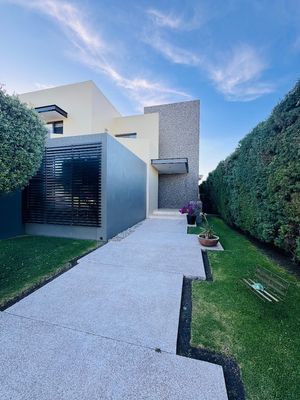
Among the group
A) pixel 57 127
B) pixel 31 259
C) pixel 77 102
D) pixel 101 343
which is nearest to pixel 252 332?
pixel 101 343

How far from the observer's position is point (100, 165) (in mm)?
6676

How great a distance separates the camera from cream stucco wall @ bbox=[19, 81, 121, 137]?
12984 mm

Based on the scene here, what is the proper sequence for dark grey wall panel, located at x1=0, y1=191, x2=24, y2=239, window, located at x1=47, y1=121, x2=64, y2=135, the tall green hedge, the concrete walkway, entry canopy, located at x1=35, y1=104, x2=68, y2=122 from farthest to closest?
window, located at x1=47, y1=121, x2=64, y2=135
entry canopy, located at x1=35, y1=104, x2=68, y2=122
dark grey wall panel, located at x1=0, y1=191, x2=24, y2=239
the tall green hedge
the concrete walkway

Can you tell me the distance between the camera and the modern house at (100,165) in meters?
6.78

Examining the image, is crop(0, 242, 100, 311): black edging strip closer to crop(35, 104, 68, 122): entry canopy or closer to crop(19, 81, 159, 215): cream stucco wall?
crop(19, 81, 159, 215): cream stucco wall

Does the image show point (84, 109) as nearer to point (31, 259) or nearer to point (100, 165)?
point (100, 165)

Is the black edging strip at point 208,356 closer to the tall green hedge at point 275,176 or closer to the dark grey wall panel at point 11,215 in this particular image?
the tall green hedge at point 275,176

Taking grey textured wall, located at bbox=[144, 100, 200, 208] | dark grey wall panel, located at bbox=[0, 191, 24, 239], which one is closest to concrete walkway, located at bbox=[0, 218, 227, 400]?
dark grey wall panel, located at bbox=[0, 191, 24, 239]

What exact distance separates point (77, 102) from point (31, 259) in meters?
12.0

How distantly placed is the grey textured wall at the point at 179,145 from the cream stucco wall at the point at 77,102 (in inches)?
247

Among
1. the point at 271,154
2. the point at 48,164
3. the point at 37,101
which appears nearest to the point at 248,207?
the point at 271,154

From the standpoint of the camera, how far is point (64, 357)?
1.97m

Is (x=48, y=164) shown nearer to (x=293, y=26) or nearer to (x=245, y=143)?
(x=245, y=143)

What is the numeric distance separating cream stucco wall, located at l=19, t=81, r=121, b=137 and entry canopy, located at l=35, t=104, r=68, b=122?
279mm
